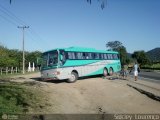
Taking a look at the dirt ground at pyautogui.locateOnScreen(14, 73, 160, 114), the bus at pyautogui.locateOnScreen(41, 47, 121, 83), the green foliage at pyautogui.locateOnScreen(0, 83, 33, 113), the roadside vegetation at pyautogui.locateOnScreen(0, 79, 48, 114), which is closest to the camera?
the green foliage at pyautogui.locateOnScreen(0, 83, 33, 113)

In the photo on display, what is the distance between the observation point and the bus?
2281 cm

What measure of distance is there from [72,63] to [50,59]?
2072 millimetres

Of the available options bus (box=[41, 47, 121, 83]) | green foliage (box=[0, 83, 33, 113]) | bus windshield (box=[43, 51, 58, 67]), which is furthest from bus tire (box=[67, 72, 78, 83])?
green foliage (box=[0, 83, 33, 113])

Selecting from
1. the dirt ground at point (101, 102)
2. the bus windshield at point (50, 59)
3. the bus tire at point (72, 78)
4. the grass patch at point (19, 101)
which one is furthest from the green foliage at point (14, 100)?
the bus tire at point (72, 78)

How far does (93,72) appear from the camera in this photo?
27.8 meters

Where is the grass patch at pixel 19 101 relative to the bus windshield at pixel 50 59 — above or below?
below

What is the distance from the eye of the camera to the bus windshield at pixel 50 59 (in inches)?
901

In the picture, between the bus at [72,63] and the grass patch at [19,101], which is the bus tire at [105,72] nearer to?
the bus at [72,63]

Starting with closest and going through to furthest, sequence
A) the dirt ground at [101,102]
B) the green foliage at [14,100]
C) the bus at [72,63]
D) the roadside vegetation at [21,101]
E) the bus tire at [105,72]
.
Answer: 1. the green foliage at [14,100]
2. the roadside vegetation at [21,101]
3. the dirt ground at [101,102]
4. the bus at [72,63]
5. the bus tire at [105,72]

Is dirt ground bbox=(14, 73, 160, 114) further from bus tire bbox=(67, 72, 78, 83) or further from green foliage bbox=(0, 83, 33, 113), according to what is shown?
bus tire bbox=(67, 72, 78, 83)

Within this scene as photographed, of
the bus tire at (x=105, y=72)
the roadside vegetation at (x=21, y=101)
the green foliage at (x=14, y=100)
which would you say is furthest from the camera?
the bus tire at (x=105, y=72)

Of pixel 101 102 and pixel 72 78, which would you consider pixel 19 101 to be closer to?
pixel 101 102

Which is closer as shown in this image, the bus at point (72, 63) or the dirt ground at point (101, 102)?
the dirt ground at point (101, 102)

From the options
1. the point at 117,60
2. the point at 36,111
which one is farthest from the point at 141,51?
the point at 36,111
